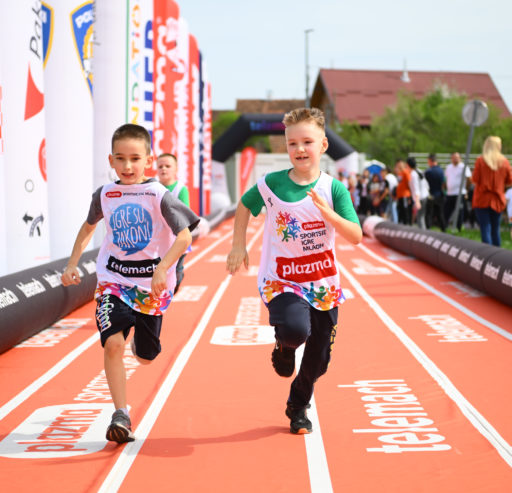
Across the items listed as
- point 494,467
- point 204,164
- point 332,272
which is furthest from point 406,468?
point 204,164

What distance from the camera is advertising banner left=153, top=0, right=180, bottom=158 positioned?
17766 mm

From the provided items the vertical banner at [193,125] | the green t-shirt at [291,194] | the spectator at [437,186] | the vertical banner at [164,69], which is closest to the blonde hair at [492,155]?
the vertical banner at [164,69]

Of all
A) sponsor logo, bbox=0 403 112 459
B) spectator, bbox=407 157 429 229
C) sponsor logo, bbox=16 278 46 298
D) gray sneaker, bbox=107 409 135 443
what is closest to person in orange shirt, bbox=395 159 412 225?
spectator, bbox=407 157 429 229

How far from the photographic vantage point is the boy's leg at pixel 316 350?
4.42 m

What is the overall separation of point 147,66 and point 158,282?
11.6 meters

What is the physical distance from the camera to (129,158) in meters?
4.54

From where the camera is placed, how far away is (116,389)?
4469 mm

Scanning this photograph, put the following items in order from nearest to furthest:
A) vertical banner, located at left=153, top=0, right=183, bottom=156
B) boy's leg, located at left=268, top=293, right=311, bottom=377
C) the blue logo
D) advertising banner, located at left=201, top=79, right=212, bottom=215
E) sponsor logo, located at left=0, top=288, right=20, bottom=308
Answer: boy's leg, located at left=268, top=293, right=311, bottom=377
the blue logo
sponsor logo, located at left=0, top=288, right=20, bottom=308
vertical banner, located at left=153, top=0, right=183, bottom=156
advertising banner, located at left=201, top=79, right=212, bottom=215

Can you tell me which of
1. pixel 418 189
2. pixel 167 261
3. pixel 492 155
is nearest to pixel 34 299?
pixel 167 261

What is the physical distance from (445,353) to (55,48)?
313 inches

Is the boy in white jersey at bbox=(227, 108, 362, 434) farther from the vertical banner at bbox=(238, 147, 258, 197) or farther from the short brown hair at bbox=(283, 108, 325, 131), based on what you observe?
the vertical banner at bbox=(238, 147, 258, 197)

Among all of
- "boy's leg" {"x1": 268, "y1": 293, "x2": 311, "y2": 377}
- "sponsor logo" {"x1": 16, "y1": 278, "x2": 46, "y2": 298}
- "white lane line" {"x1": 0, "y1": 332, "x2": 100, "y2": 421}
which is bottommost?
"white lane line" {"x1": 0, "y1": 332, "x2": 100, "y2": 421}

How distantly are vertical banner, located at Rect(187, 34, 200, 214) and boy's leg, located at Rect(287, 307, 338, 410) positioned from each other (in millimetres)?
20227

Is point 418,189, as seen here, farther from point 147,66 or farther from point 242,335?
point 242,335
